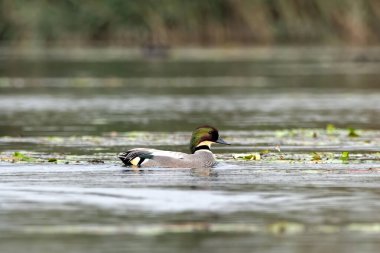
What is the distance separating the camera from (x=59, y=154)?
19.9 metres

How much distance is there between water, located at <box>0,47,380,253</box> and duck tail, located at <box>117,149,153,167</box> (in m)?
0.15

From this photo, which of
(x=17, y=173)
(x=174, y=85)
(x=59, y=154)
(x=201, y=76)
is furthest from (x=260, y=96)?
(x=17, y=173)

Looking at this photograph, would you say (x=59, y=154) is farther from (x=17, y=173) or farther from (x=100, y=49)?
(x=100, y=49)

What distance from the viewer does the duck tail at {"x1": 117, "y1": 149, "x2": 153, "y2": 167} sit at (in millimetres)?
17453

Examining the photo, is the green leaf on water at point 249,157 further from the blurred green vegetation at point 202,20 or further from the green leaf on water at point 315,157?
the blurred green vegetation at point 202,20

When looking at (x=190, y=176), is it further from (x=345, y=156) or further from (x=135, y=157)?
(x=345, y=156)

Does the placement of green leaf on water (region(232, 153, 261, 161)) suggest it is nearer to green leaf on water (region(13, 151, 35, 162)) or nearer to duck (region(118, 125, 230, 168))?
duck (region(118, 125, 230, 168))

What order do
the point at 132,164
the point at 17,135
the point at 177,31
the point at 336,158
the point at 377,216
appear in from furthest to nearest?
the point at 177,31, the point at 17,135, the point at 336,158, the point at 132,164, the point at 377,216

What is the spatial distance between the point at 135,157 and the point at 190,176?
1034 millimetres

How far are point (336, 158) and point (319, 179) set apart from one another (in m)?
2.68

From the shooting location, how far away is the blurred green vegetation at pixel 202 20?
67000mm

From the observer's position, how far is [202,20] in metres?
69.1

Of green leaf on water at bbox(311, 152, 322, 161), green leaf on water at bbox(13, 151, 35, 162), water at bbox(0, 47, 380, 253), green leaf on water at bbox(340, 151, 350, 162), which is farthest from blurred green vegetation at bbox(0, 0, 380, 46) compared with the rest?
green leaf on water at bbox(13, 151, 35, 162)

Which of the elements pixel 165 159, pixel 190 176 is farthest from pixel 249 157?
pixel 190 176
